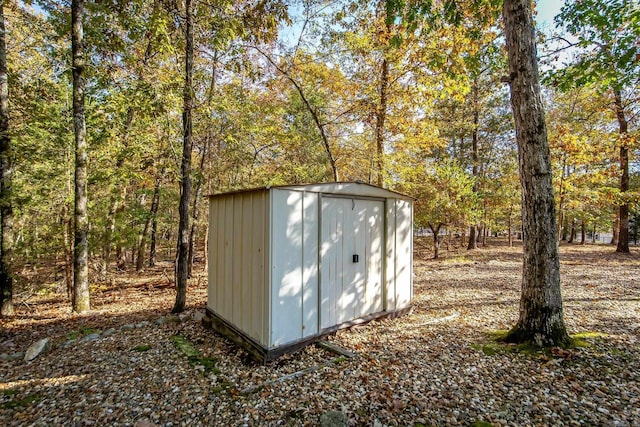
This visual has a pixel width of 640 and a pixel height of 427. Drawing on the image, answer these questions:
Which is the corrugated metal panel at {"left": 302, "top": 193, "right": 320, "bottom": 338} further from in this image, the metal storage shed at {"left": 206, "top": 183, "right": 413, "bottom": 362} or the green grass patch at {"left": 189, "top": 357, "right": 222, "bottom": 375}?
the green grass patch at {"left": 189, "top": 357, "right": 222, "bottom": 375}

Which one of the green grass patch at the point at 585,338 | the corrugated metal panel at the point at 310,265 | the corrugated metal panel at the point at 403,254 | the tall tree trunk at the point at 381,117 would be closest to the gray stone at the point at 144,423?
the corrugated metal panel at the point at 310,265

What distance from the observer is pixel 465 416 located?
2164 millimetres

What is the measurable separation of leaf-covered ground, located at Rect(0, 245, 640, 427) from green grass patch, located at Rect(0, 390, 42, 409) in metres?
0.01

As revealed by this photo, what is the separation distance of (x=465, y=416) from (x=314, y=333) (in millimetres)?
1687

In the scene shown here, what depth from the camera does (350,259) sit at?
3838 mm

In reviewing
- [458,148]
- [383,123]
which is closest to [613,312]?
[383,123]

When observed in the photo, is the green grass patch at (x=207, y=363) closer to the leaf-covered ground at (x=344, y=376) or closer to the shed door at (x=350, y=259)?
the leaf-covered ground at (x=344, y=376)

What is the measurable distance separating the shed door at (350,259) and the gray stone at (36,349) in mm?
3341

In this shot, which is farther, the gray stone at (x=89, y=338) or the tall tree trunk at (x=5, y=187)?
the tall tree trunk at (x=5, y=187)

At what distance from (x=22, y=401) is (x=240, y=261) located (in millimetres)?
2167

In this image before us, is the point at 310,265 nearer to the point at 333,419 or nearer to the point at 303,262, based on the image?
the point at 303,262

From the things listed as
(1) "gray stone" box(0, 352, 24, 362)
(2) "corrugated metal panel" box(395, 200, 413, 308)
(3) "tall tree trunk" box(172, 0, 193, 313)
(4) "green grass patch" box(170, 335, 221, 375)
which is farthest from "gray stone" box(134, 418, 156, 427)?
(2) "corrugated metal panel" box(395, 200, 413, 308)

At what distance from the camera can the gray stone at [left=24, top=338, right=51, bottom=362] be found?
3.36 meters

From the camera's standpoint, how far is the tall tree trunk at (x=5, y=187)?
461cm
